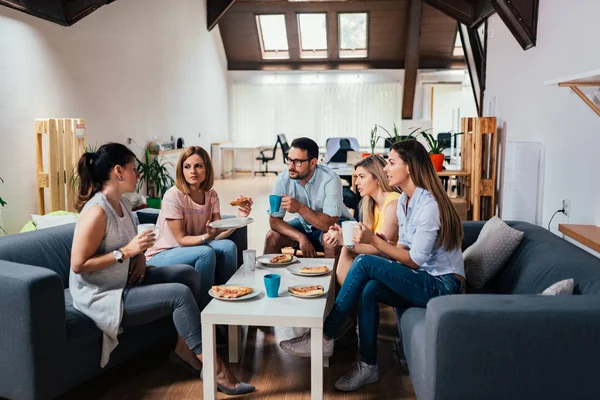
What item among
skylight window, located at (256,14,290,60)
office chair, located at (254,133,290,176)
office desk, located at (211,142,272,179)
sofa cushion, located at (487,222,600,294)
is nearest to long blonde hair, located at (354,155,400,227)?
sofa cushion, located at (487,222,600,294)

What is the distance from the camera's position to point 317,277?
2.97 m

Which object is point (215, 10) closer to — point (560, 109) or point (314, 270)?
point (560, 109)

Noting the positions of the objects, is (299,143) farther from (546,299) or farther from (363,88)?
(363,88)

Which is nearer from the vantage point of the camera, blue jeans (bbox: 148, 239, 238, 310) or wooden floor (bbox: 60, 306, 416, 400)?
wooden floor (bbox: 60, 306, 416, 400)

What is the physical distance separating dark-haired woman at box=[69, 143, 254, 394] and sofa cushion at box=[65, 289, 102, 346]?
0.02 meters

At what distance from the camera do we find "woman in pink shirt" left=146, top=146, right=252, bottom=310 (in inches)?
130

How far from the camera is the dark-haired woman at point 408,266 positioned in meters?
2.65

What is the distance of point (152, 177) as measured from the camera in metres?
7.85

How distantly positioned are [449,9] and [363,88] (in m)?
6.13

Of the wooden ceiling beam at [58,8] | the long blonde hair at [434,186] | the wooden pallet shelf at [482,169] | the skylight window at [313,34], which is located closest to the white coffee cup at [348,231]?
the long blonde hair at [434,186]

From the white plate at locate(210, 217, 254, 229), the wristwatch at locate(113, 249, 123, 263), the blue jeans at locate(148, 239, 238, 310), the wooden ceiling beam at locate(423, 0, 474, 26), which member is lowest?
the blue jeans at locate(148, 239, 238, 310)

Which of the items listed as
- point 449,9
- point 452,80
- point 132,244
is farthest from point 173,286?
point 452,80

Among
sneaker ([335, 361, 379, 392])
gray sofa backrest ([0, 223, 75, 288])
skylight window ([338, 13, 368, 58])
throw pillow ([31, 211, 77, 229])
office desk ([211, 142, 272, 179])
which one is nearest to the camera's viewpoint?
sneaker ([335, 361, 379, 392])

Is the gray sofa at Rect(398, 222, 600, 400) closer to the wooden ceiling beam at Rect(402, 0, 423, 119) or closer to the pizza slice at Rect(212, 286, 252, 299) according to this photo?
the pizza slice at Rect(212, 286, 252, 299)
